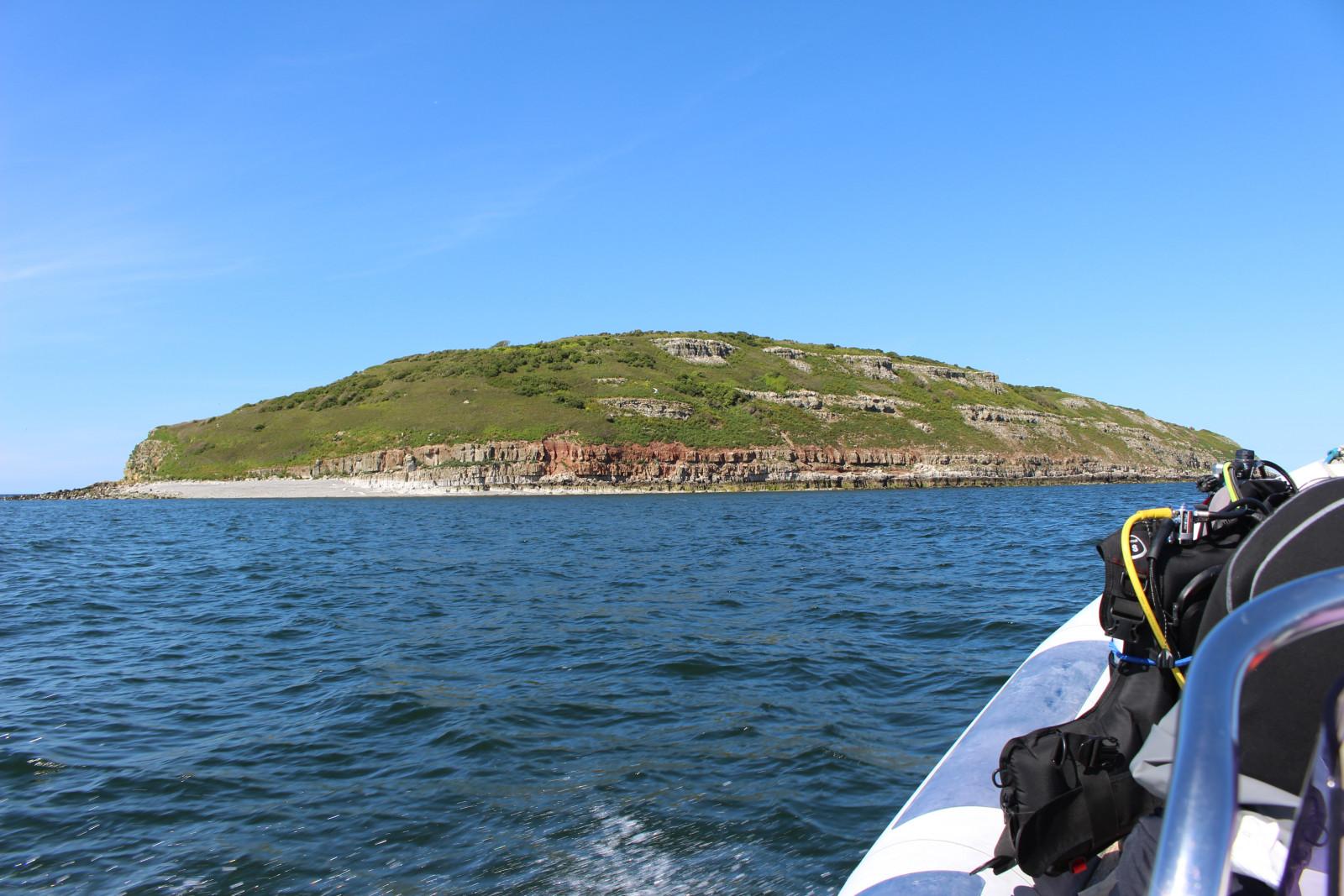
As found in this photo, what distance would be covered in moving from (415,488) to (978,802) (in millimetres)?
83327

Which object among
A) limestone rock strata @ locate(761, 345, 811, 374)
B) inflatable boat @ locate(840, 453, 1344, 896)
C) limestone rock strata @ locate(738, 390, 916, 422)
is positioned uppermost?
limestone rock strata @ locate(761, 345, 811, 374)

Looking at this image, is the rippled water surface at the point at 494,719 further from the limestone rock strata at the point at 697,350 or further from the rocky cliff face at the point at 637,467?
the limestone rock strata at the point at 697,350

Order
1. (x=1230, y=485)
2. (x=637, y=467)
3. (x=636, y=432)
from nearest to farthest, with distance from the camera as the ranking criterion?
(x=1230, y=485) < (x=637, y=467) < (x=636, y=432)

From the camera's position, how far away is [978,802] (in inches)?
167

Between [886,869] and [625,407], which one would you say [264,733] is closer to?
[886,869]

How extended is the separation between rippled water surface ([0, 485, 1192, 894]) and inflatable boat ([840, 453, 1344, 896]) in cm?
122

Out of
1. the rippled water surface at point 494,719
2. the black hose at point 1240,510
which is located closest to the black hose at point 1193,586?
the black hose at point 1240,510

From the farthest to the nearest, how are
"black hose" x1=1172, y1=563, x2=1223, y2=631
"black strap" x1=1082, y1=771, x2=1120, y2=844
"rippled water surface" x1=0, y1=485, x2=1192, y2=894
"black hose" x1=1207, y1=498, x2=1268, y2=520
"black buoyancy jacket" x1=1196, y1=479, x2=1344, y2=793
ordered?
1. "rippled water surface" x1=0, y1=485, x2=1192, y2=894
2. "black hose" x1=1207, y1=498, x2=1268, y2=520
3. "black hose" x1=1172, y1=563, x2=1223, y2=631
4. "black strap" x1=1082, y1=771, x2=1120, y2=844
5. "black buoyancy jacket" x1=1196, y1=479, x2=1344, y2=793

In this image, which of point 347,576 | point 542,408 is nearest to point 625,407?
point 542,408

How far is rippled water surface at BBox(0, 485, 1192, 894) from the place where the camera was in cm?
566

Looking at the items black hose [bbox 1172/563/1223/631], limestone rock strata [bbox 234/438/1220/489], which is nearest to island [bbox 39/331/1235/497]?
limestone rock strata [bbox 234/438/1220/489]

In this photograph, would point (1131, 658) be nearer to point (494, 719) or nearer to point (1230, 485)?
point (1230, 485)

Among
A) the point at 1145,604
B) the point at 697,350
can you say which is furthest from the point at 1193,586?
the point at 697,350

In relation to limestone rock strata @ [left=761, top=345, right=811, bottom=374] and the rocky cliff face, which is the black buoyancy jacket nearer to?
the rocky cliff face
